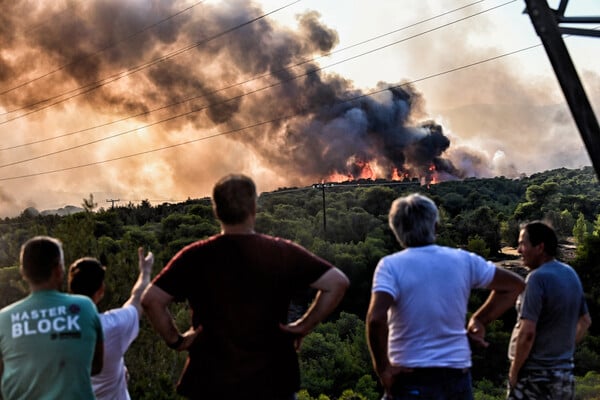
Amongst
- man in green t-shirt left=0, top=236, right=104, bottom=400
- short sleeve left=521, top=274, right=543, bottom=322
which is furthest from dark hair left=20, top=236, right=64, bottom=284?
short sleeve left=521, top=274, right=543, bottom=322

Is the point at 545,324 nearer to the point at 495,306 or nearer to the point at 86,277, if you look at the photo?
the point at 495,306

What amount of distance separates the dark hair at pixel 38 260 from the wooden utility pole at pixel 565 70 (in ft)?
14.2

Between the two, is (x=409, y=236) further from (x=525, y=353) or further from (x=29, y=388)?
(x=29, y=388)

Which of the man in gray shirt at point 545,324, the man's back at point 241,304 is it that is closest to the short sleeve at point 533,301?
the man in gray shirt at point 545,324

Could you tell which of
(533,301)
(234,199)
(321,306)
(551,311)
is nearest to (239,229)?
(234,199)

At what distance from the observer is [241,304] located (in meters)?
3.20

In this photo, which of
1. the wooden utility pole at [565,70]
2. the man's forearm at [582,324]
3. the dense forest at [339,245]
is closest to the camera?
the man's forearm at [582,324]

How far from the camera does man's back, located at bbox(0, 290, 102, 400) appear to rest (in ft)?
10.8

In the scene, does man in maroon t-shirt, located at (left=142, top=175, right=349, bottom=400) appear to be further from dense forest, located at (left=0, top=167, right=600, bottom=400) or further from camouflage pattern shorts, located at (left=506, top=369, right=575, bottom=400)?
dense forest, located at (left=0, top=167, right=600, bottom=400)

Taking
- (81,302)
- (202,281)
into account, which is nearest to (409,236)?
(202,281)

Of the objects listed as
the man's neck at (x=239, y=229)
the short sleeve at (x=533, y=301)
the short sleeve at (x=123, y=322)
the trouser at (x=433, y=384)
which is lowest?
the trouser at (x=433, y=384)

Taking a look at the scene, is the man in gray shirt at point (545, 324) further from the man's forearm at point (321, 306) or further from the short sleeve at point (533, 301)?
the man's forearm at point (321, 306)

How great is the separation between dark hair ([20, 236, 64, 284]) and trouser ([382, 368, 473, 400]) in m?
1.72

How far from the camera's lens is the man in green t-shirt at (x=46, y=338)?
329cm
